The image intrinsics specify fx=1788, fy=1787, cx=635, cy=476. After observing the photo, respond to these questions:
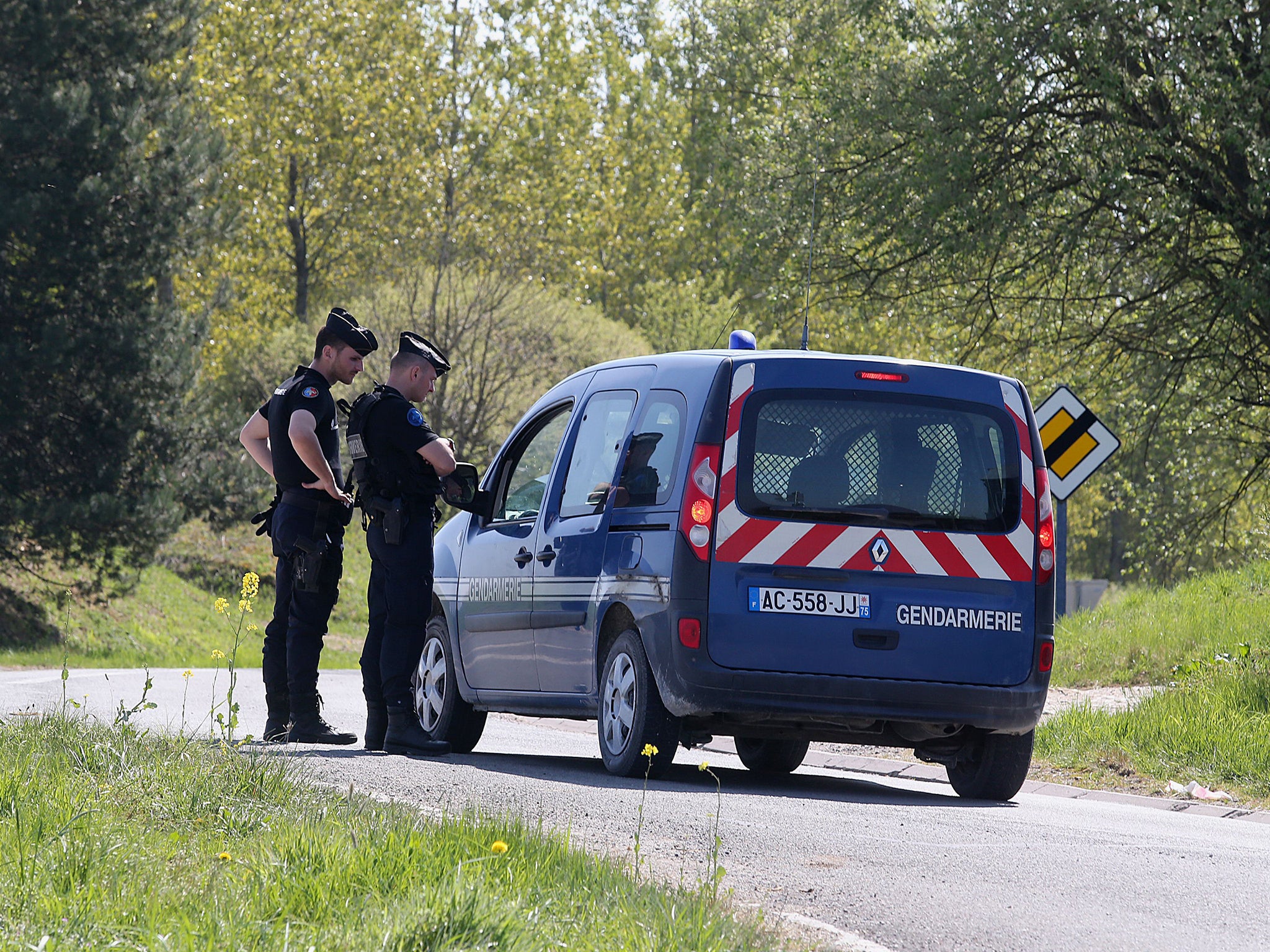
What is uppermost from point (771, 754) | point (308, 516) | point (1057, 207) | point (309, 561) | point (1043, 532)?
point (1057, 207)

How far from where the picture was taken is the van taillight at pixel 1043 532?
8086 millimetres

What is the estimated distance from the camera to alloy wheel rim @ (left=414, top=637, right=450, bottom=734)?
9773 millimetres

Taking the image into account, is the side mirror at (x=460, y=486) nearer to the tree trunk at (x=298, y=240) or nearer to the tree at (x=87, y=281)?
the tree at (x=87, y=281)

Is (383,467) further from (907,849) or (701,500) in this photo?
(907,849)

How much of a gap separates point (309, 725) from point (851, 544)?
9.54 ft

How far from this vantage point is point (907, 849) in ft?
20.2

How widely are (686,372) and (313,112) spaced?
3315 centimetres

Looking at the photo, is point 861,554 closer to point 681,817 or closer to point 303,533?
point 681,817

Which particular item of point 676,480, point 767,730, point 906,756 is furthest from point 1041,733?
point 676,480

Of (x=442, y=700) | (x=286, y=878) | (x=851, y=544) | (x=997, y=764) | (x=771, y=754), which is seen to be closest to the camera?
(x=286, y=878)

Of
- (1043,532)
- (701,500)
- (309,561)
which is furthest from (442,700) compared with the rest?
(1043,532)

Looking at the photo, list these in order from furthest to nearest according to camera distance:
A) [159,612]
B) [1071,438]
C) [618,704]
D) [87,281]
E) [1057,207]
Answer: [159,612]
[87,281]
[1057,207]
[1071,438]
[618,704]

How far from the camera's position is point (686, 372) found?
803 cm

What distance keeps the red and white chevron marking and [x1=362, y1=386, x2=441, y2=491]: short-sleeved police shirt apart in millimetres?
1646
